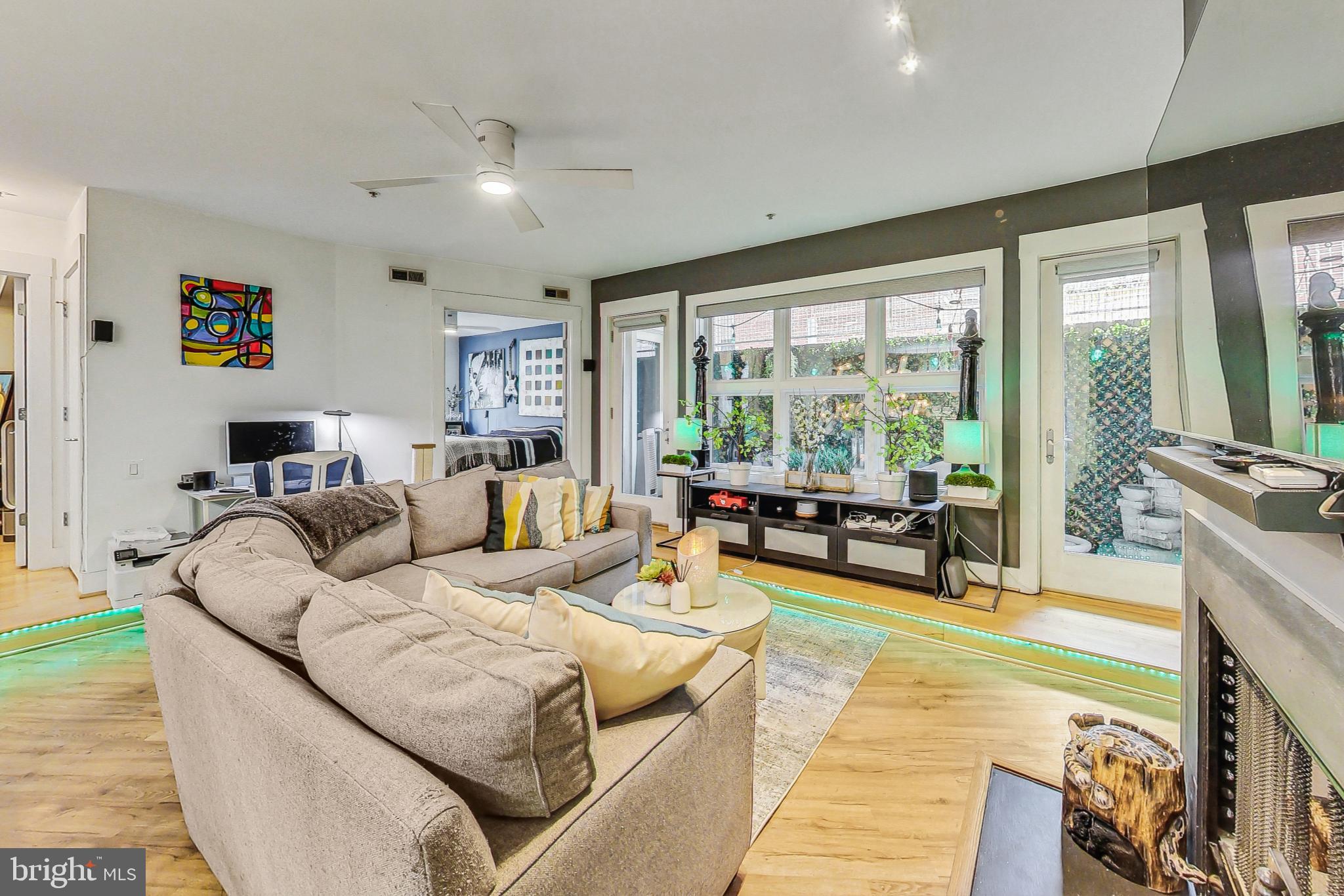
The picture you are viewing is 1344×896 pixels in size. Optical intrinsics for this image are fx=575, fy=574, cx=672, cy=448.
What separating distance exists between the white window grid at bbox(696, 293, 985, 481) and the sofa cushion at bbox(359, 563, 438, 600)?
308 centimetres

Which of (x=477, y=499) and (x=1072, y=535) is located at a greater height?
(x=477, y=499)

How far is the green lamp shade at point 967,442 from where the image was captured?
3.63 meters

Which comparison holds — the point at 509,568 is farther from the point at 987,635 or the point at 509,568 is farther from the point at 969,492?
the point at 969,492

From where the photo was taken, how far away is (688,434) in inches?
193

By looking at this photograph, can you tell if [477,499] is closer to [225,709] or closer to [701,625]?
[701,625]

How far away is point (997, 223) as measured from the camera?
3789mm

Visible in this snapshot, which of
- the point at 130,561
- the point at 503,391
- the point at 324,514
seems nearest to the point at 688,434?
the point at 324,514

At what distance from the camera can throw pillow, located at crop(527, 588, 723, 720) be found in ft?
3.63

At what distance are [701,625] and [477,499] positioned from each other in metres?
1.58

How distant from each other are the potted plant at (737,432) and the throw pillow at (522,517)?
1.94m

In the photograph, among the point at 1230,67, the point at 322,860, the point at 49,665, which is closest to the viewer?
the point at 322,860

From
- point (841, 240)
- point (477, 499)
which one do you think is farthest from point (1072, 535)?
point (477, 499)
